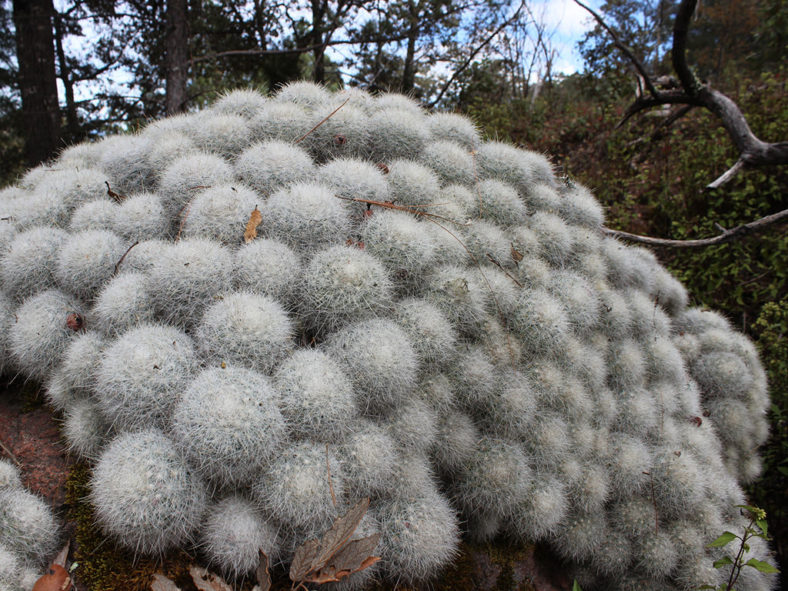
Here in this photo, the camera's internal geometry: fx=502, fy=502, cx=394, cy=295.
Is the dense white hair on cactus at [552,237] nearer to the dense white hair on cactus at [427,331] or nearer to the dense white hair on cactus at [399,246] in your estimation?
the dense white hair on cactus at [399,246]

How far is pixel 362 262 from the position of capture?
2143mm

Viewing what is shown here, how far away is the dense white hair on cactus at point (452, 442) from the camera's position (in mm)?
2186

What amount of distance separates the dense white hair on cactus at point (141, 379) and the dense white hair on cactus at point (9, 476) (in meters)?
0.39

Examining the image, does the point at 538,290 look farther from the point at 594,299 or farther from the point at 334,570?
the point at 334,570

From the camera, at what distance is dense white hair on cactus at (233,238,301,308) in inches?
81.7

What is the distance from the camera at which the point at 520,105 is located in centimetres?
788

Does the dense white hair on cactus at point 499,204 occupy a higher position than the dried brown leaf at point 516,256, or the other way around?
the dense white hair on cactus at point 499,204

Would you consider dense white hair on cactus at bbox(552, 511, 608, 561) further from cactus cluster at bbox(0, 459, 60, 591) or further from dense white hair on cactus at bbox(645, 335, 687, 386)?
cactus cluster at bbox(0, 459, 60, 591)

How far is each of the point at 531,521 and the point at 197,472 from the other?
4.61 feet

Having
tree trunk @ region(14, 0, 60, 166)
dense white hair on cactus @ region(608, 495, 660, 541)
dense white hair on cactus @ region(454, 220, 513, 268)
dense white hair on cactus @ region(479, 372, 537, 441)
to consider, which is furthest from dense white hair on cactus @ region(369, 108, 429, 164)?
tree trunk @ region(14, 0, 60, 166)

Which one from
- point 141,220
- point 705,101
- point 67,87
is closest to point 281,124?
point 141,220

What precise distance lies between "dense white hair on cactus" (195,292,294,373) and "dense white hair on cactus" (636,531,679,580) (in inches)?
77.2

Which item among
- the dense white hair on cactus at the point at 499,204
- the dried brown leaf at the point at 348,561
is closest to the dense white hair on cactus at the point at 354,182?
the dense white hair on cactus at the point at 499,204

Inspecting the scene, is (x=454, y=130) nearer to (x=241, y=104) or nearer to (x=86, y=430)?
(x=241, y=104)
